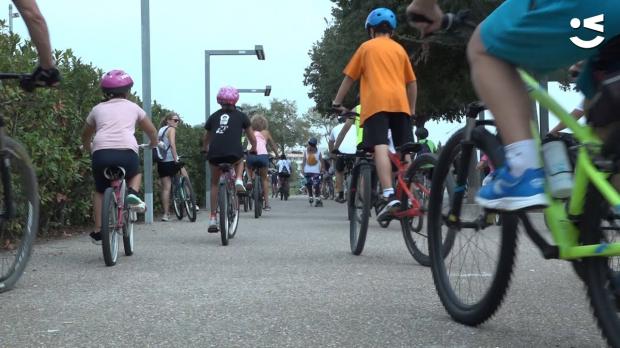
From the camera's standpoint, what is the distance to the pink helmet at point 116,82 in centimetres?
686

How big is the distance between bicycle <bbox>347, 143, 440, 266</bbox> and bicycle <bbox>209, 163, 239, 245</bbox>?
4.90ft

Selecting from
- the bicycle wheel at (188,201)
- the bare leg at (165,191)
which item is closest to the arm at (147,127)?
the bare leg at (165,191)

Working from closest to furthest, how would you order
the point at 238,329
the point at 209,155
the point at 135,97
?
the point at 238,329
the point at 209,155
the point at 135,97

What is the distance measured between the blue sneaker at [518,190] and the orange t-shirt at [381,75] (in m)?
3.69

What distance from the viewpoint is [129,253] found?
22.1 feet

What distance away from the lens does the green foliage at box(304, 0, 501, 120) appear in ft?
54.7

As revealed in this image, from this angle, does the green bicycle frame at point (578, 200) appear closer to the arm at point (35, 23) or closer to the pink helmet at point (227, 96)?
the arm at point (35, 23)

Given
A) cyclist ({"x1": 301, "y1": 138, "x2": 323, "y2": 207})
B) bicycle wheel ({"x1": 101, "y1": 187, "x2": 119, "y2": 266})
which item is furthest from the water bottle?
cyclist ({"x1": 301, "y1": 138, "x2": 323, "y2": 207})

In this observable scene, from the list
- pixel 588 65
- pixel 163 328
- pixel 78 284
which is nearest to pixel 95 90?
pixel 78 284

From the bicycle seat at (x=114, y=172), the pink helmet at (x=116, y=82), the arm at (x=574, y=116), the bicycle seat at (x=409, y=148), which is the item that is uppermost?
the pink helmet at (x=116, y=82)

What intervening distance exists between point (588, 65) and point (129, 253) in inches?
193

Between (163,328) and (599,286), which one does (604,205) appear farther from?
(163,328)

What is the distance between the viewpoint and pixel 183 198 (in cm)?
1235

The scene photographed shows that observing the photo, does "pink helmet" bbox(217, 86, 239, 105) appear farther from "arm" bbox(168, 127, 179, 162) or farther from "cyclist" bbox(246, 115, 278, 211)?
"cyclist" bbox(246, 115, 278, 211)
